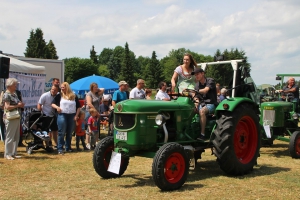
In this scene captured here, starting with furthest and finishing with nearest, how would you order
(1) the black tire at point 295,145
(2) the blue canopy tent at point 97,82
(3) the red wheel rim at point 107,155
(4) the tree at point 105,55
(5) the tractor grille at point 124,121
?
(4) the tree at point 105,55
(2) the blue canopy tent at point 97,82
(1) the black tire at point 295,145
(3) the red wheel rim at point 107,155
(5) the tractor grille at point 124,121

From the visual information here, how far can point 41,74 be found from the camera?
510 inches

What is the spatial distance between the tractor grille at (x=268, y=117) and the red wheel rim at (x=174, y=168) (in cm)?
422

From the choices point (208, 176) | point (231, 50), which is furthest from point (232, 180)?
point (231, 50)

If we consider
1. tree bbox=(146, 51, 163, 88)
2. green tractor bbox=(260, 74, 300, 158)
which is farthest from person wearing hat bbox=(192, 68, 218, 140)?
tree bbox=(146, 51, 163, 88)

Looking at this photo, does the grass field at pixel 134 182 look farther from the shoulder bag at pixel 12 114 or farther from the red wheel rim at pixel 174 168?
the shoulder bag at pixel 12 114

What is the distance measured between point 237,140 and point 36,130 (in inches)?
197

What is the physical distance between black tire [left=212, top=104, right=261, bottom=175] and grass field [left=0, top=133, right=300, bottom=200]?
0.21 meters

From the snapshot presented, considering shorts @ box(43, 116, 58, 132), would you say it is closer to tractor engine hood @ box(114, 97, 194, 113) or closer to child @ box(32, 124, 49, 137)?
child @ box(32, 124, 49, 137)

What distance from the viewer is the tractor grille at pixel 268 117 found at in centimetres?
898

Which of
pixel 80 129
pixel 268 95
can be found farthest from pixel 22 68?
pixel 268 95

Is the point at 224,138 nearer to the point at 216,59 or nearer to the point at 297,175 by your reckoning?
the point at 297,175

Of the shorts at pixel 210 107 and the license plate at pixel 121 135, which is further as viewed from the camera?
the shorts at pixel 210 107

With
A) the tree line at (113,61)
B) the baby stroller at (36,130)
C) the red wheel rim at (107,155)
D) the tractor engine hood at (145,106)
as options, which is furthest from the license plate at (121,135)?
the tree line at (113,61)

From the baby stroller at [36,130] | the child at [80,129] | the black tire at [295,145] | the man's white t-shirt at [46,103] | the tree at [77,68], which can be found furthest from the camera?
the tree at [77,68]
